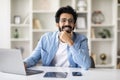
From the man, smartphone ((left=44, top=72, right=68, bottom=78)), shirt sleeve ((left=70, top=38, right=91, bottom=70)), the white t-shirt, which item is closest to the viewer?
smartphone ((left=44, top=72, right=68, bottom=78))

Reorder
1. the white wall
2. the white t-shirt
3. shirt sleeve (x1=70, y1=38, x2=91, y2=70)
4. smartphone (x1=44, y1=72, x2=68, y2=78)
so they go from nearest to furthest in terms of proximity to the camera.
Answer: smartphone (x1=44, y1=72, x2=68, y2=78)
shirt sleeve (x1=70, y1=38, x2=91, y2=70)
the white t-shirt
the white wall

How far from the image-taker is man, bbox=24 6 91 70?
2264 millimetres

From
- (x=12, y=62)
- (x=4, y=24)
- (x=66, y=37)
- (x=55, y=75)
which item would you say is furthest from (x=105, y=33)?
(x=12, y=62)

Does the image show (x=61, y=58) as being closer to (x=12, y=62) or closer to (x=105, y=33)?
(x=12, y=62)

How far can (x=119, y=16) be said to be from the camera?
4.55 meters

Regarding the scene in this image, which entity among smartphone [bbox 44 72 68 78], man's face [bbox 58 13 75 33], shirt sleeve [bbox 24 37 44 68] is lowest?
smartphone [bbox 44 72 68 78]

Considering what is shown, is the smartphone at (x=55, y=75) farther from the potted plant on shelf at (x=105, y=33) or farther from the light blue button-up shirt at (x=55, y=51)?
the potted plant on shelf at (x=105, y=33)

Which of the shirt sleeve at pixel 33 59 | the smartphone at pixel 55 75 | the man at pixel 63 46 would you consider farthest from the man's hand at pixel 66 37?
the smartphone at pixel 55 75

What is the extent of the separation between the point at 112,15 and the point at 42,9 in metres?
1.38

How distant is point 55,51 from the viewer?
2.38m

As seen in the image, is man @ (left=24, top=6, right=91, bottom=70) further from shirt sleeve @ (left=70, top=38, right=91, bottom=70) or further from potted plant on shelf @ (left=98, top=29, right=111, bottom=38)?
potted plant on shelf @ (left=98, top=29, right=111, bottom=38)

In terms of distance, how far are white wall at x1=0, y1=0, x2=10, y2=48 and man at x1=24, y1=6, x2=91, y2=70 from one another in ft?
6.92

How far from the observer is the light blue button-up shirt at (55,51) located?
86.4 inches

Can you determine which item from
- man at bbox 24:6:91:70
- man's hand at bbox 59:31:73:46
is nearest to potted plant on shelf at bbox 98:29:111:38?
man at bbox 24:6:91:70
